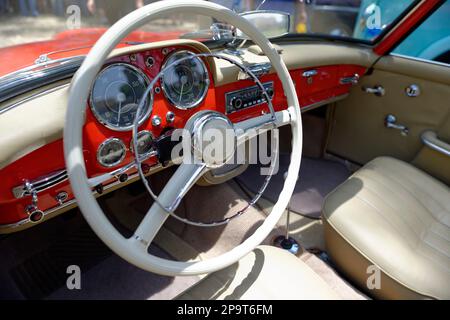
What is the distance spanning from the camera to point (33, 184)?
36.8 inches

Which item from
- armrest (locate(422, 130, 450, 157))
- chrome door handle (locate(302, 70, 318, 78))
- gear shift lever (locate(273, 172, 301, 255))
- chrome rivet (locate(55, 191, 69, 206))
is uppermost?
chrome door handle (locate(302, 70, 318, 78))

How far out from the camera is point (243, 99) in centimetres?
138

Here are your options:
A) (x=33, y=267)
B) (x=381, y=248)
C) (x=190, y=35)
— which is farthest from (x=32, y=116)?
(x=381, y=248)

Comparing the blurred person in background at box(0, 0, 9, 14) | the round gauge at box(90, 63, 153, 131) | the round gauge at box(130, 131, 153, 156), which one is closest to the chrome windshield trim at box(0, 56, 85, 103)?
the round gauge at box(90, 63, 153, 131)

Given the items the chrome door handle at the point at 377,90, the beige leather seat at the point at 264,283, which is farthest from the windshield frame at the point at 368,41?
the beige leather seat at the point at 264,283

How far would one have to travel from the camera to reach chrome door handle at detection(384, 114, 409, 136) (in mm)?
2033

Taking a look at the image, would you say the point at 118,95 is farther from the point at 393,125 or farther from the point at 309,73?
the point at 393,125

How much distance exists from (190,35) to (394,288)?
3.77 feet

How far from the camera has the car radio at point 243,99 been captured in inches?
52.6

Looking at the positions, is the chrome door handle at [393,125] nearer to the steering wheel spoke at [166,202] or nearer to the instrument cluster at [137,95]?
the instrument cluster at [137,95]

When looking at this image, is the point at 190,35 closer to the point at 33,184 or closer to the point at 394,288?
the point at 33,184

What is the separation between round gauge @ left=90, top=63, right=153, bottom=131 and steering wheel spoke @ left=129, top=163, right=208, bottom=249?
0.68 feet

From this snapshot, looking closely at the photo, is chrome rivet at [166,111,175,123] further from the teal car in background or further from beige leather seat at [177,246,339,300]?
the teal car in background

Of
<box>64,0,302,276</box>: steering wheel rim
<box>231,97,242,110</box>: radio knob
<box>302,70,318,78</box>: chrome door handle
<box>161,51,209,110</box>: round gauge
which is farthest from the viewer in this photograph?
<box>302,70,318,78</box>: chrome door handle
